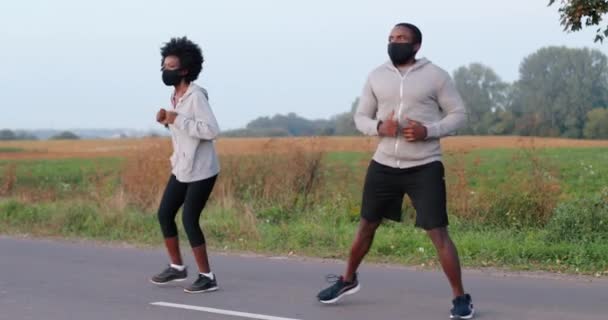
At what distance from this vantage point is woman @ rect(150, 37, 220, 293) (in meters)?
8.06

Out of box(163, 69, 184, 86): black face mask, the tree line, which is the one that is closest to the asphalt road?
box(163, 69, 184, 86): black face mask

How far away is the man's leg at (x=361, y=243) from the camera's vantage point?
7.34 m

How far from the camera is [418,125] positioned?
6730 mm

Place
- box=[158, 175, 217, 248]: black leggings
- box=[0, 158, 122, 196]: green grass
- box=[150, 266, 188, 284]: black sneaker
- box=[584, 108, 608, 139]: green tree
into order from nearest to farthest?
box=[158, 175, 217, 248]: black leggings → box=[150, 266, 188, 284]: black sneaker → box=[0, 158, 122, 196]: green grass → box=[584, 108, 608, 139]: green tree

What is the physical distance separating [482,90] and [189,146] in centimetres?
2029

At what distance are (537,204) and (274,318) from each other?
20.5ft

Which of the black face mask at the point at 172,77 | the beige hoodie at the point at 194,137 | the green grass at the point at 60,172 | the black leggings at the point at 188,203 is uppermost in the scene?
the black face mask at the point at 172,77

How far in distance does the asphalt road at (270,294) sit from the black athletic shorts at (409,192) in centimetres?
73

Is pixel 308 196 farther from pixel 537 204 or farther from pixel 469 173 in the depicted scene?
pixel 537 204

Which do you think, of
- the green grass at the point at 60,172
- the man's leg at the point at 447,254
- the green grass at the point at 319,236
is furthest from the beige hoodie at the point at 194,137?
the green grass at the point at 60,172

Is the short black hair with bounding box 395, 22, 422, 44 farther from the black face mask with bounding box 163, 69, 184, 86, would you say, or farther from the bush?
the bush

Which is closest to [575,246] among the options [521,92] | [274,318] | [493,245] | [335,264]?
[493,245]

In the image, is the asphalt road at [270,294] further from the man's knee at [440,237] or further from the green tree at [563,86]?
the green tree at [563,86]

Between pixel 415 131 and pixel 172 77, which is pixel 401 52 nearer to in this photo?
pixel 415 131
